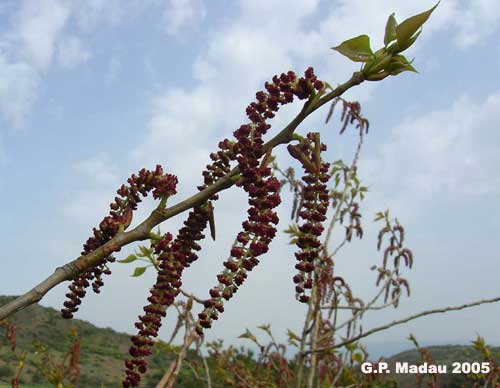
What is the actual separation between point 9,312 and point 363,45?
34.4 inches

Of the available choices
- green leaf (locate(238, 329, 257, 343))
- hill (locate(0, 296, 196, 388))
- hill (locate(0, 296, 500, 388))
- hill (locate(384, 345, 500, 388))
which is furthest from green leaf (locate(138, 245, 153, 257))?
hill (locate(0, 296, 196, 388))

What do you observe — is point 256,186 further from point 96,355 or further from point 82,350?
point 82,350

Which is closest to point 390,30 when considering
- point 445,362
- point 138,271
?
point 138,271

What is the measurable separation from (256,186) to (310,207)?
0.43 feet

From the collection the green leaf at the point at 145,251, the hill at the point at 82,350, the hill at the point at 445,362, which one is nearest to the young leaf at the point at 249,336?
the green leaf at the point at 145,251

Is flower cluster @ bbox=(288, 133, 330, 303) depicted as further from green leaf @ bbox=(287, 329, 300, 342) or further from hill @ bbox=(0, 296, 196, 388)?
hill @ bbox=(0, 296, 196, 388)

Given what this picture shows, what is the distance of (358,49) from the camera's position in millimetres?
1104

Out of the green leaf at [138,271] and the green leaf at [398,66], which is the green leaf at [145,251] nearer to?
the green leaf at [138,271]

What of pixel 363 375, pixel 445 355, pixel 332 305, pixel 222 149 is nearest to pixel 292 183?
pixel 332 305

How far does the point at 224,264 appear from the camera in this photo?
3.18 feet

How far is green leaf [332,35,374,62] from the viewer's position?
1.09 meters

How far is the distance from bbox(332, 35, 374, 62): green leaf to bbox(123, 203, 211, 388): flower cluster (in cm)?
45

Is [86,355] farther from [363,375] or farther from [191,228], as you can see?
[191,228]

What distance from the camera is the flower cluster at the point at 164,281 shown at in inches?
38.1
